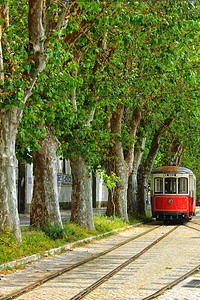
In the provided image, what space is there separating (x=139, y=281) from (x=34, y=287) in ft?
6.58

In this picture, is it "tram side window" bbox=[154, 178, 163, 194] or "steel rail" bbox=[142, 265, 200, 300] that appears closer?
"steel rail" bbox=[142, 265, 200, 300]

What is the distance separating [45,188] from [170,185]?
44.9 ft

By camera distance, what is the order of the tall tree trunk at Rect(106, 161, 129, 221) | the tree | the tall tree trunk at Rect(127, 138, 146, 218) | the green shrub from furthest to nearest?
the tall tree trunk at Rect(127, 138, 146, 218) < the tall tree trunk at Rect(106, 161, 129, 221) < the green shrub < the tree

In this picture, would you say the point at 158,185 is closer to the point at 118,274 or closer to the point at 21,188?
the point at 21,188

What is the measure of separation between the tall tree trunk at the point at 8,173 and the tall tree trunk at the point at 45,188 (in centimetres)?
320

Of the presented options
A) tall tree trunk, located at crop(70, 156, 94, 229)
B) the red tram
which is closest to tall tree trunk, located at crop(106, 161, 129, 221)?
the red tram

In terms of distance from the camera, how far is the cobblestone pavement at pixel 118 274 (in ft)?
26.7

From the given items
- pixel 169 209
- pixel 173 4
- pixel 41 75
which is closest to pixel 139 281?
pixel 41 75

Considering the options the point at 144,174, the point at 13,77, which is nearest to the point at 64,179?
the point at 144,174

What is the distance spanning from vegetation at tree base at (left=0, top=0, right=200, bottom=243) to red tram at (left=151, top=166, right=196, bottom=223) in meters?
3.34

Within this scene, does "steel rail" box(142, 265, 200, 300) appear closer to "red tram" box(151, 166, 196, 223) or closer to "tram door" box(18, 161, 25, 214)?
"red tram" box(151, 166, 196, 223)

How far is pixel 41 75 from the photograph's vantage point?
42.2 feet

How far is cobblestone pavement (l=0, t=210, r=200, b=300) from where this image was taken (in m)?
8.15

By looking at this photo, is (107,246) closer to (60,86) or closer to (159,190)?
(60,86)
